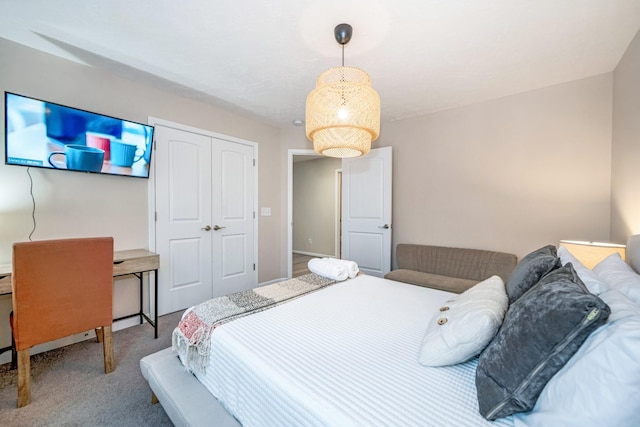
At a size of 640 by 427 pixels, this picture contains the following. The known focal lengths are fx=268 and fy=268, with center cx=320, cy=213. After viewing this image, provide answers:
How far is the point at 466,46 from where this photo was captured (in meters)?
2.00

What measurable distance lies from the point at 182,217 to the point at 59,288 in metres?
1.40

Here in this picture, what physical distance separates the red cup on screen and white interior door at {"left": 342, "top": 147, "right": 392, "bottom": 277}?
2.71 m

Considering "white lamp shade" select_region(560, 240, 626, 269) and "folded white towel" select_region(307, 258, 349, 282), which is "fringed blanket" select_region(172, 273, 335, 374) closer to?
"folded white towel" select_region(307, 258, 349, 282)

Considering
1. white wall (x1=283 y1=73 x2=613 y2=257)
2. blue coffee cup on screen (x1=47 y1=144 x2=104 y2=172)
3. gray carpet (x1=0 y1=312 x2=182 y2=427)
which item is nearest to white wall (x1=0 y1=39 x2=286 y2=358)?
blue coffee cup on screen (x1=47 y1=144 x2=104 y2=172)

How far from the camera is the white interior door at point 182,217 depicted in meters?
2.87

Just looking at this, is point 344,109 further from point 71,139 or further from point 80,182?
point 80,182

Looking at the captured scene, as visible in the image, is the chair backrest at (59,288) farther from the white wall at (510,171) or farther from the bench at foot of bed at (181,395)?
the white wall at (510,171)

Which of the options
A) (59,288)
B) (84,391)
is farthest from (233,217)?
(84,391)

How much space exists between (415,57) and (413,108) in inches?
44.7

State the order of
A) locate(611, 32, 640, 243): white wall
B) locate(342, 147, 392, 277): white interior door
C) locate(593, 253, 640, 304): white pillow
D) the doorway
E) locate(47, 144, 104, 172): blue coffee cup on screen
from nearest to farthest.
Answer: locate(593, 253, 640, 304): white pillow, locate(611, 32, 640, 243): white wall, locate(47, 144, 104, 172): blue coffee cup on screen, locate(342, 147, 392, 277): white interior door, the doorway

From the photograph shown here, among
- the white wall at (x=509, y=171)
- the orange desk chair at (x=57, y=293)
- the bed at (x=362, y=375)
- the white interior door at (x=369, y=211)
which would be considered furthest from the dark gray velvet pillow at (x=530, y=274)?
the orange desk chair at (x=57, y=293)

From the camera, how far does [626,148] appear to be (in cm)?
204

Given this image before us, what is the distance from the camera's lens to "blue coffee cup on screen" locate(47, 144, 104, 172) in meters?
2.18

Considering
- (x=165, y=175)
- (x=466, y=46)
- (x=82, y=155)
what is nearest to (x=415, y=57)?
(x=466, y=46)
